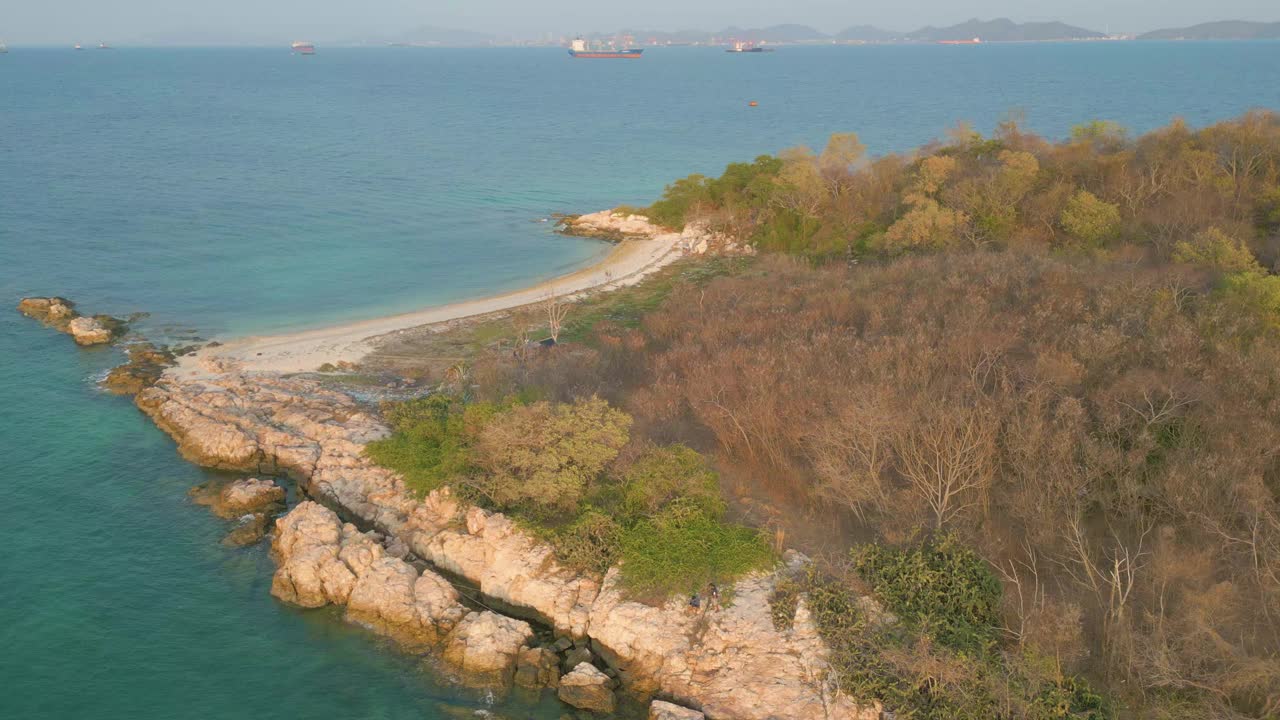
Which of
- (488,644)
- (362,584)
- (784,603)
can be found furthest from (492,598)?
(784,603)

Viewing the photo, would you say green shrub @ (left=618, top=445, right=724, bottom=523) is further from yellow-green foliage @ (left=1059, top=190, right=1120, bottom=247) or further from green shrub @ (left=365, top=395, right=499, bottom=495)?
yellow-green foliage @ (left=1059, top=190, right=1120, bottom=247)

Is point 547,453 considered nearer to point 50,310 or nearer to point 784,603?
point 784,603

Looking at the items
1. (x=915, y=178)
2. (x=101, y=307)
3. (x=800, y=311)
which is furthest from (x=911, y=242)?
(x=101, y=307)

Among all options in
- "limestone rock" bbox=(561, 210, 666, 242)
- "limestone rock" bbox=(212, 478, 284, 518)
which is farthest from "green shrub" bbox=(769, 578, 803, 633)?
"limestone rock" bbox=(561, 210, 666, 242)

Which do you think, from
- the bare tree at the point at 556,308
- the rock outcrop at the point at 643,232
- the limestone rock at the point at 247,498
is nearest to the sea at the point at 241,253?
the limestone rock at the point at 247,498

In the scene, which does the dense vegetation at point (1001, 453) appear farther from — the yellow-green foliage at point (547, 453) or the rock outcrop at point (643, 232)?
the rock outcrop at point (643, 232)
